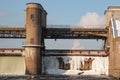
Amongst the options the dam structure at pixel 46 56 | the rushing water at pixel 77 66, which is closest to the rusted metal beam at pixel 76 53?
the dam structure at pixel 46 56

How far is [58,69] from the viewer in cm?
7369

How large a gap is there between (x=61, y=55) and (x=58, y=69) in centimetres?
261

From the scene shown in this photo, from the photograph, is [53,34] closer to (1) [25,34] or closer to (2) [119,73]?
(1) [25,34]

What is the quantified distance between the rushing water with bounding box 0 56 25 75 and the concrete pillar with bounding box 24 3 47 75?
66.1 inches

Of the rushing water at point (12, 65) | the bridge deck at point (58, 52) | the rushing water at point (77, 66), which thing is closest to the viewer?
the rushing water at point (12, 65)

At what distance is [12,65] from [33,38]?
20.2ft

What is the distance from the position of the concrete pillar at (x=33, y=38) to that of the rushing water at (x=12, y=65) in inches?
66.1

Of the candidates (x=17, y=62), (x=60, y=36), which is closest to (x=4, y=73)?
(x=17, y=62)

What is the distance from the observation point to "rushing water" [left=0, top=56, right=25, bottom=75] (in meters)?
72.4

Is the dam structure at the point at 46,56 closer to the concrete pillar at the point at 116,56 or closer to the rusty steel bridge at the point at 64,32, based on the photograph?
the rusty steel bridge at the point at 64,32

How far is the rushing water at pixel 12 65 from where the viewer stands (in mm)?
72375

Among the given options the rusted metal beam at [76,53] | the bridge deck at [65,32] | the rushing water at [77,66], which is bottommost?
the rushing water at [77,66]

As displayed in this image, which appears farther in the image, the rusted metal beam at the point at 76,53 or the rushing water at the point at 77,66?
the rusted metal beam at the point at 76,53

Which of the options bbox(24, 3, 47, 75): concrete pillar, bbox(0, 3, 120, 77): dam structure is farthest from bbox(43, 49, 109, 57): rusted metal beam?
bbox(24, 3, 47, 75): concrete pillar
